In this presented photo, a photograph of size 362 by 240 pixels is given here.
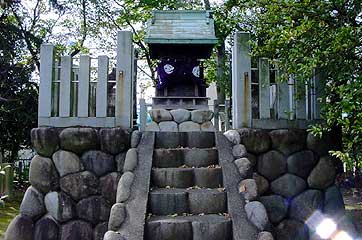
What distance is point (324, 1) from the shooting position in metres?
4.28

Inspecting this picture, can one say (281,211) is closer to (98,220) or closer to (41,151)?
(98,220)

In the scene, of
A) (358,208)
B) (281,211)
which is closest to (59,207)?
(281,211)

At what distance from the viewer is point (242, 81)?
5.69m

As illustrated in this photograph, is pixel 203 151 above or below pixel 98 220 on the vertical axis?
above

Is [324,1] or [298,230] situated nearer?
[324,1]

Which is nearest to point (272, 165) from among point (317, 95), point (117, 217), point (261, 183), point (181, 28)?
point (261, 183)

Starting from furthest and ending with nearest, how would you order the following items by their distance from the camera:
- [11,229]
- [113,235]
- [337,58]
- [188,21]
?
[188,21] → [11,229] → [337,58] → [113,235]

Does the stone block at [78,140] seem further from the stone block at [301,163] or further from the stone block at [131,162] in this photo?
the stone block at [301,163]

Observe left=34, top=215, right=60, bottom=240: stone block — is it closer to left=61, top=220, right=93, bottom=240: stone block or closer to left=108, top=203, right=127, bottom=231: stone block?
left=61, top=220, right=93, bottom=240: stone block

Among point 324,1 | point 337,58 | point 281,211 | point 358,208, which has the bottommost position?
point 358,208

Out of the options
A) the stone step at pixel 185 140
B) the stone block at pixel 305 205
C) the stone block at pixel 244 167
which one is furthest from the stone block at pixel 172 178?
the stone block at pixel 305 205

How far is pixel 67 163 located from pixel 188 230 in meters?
2.33

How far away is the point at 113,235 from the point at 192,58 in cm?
577

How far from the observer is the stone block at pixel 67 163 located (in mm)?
5438
